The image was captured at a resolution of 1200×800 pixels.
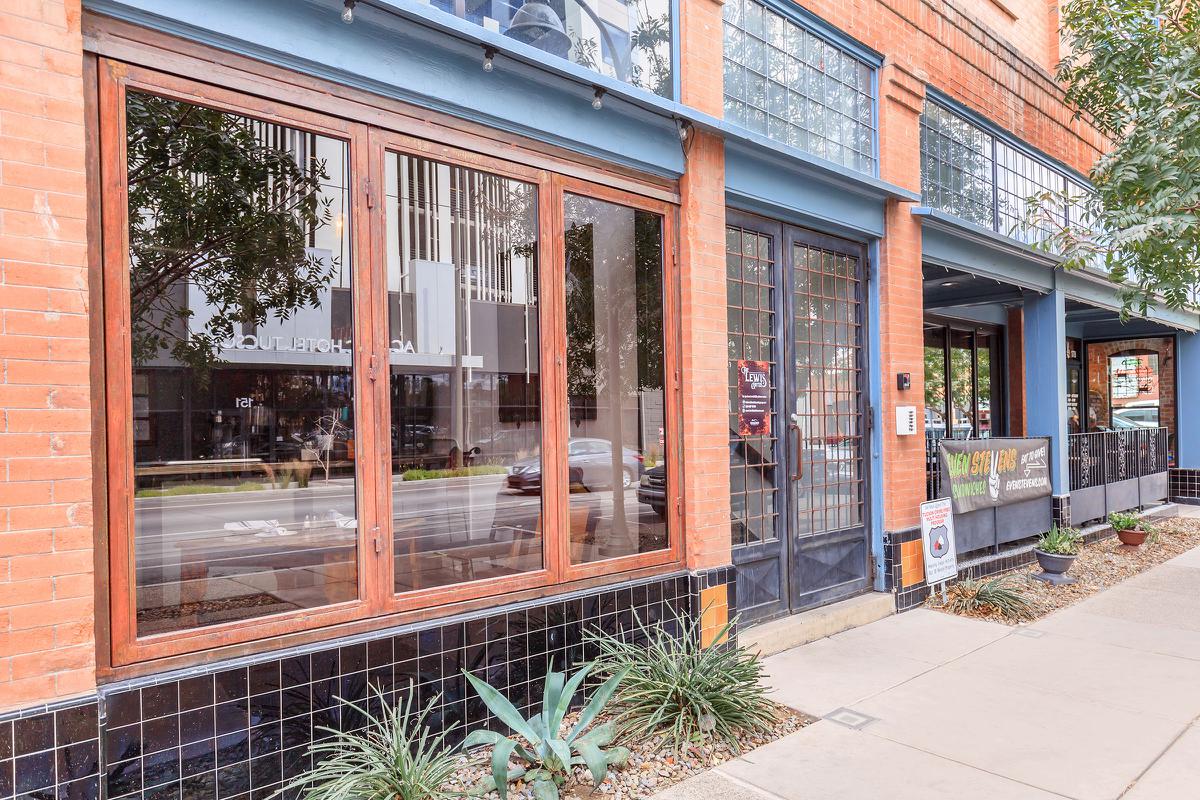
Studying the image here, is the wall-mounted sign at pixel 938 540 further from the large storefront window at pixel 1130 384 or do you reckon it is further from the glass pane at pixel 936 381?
the large storefront window at pixel 1130 384

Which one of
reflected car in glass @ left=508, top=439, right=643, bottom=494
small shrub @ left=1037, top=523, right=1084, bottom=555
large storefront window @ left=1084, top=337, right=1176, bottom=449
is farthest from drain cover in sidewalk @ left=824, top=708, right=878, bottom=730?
large storefront window @ left=1084, top=337, right=1176, bottom=449

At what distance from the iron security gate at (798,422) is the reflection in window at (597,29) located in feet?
4.31

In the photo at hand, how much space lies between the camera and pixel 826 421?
6.80 meters

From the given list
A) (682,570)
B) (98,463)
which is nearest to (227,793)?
(98,463)

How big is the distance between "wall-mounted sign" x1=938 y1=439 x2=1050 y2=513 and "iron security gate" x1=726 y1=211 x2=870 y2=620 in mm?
1310

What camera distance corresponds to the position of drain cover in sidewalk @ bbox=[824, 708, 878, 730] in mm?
4500

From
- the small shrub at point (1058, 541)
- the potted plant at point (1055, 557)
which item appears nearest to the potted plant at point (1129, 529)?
the small shrub at point (1058, 541)

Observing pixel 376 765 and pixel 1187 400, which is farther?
pixel 1187 400

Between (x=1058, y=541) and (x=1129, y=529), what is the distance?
2.53 metres

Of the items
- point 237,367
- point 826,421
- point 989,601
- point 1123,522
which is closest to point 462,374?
point 237,367

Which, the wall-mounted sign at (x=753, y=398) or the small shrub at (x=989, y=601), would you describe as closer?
the wall-mounted sign at (x=753, y=398)

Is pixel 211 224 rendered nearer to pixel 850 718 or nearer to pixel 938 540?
pixel 850 718

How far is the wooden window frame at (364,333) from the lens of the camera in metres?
3.12

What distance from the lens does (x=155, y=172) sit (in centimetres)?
445
